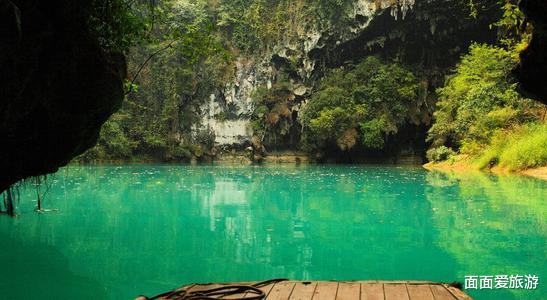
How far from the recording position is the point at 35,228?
7.68 m

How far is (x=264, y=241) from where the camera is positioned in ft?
21.7

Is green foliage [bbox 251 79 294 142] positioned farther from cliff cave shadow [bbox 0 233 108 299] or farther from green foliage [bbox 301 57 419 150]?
cliff cave shadow [bbox 0 233 108 299]

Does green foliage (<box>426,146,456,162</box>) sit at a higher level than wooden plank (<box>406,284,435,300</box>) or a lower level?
higher

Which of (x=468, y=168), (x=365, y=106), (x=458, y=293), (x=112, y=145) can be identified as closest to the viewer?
(x=458, y=293)

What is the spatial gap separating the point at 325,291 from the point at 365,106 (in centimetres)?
2683

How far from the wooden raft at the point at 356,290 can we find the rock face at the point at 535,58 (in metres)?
2.15

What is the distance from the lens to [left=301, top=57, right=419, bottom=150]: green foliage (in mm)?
28766

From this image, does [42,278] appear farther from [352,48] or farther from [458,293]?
[352,48]

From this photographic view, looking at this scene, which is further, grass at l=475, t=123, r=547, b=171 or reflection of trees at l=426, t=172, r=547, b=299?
grass at l=475, t=123, r=547, b=171

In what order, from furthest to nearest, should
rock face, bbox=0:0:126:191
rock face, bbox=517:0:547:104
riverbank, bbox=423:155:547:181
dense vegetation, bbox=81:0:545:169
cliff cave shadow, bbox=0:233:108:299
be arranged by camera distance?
dense vegetation, bbox=81:0:545:169, riverbank, bbox=423:155:547:181, cliff cave shadow, bbox=0:233:108:299, rock face, bbox=0:0:126:191, rock face, bbox=517:0:547:104

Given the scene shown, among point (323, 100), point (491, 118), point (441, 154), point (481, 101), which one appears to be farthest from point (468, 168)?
point (323, 100)

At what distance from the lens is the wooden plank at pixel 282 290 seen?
321 centimetres

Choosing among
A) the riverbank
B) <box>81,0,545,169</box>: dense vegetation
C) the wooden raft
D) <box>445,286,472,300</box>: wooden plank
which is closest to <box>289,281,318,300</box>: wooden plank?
the wooden raft

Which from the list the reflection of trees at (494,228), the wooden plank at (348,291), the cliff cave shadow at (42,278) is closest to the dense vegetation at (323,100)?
the reflection of trees at (494,228)
